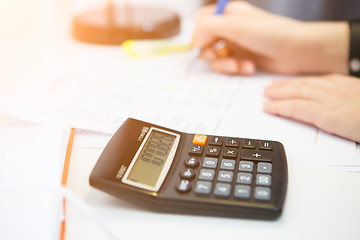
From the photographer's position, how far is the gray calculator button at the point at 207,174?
0.34 metres

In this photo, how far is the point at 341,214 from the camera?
1.04ft

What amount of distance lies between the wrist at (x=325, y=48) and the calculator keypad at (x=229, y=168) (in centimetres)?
A: 31

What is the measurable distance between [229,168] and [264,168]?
0.11 ft

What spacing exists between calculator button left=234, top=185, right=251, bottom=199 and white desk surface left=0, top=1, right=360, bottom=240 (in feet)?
0.07

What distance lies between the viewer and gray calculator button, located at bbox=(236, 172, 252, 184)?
331 millimetres

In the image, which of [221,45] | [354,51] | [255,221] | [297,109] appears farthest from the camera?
[221,45]

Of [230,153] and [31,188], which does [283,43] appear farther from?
[31,188]

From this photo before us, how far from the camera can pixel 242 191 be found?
12.5 inches

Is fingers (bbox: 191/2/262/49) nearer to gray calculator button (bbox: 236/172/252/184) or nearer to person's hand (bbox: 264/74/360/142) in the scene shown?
person's hand (bbox: 264/74/360/142)

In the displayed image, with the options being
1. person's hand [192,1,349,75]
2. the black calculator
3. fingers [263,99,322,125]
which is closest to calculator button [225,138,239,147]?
the black calculator

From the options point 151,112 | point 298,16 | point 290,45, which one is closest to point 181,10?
point 298,16

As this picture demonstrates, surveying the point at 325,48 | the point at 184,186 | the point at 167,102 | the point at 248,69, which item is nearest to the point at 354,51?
the point at 325,48

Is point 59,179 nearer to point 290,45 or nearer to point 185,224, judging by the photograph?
point 185,224

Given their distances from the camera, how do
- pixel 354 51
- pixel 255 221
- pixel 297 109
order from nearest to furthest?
1. pixel 255 221
2. pixel 297 109
3. pixel 354 51
